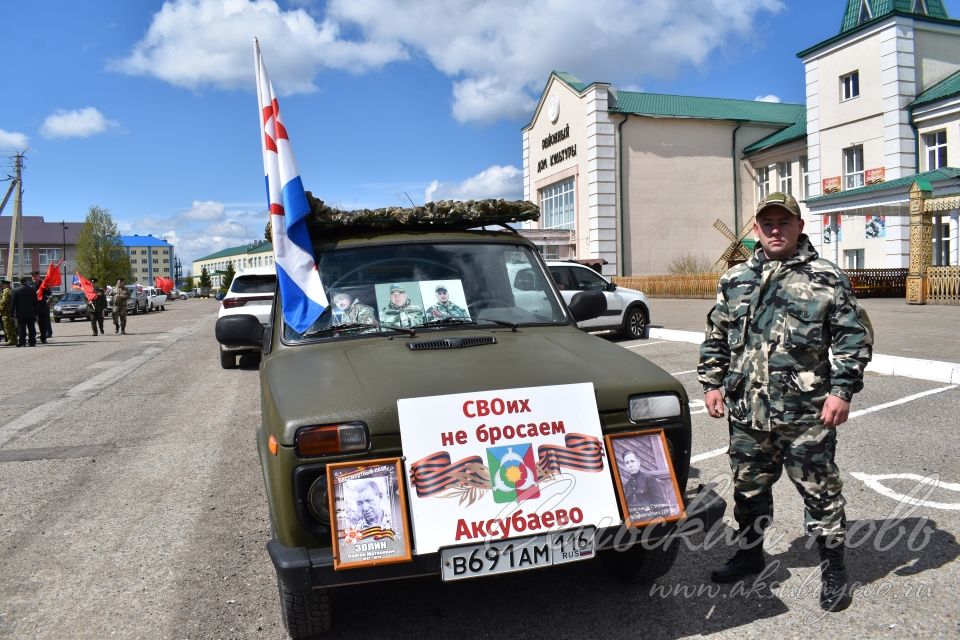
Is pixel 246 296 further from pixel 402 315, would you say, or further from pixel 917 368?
pixel 917 368

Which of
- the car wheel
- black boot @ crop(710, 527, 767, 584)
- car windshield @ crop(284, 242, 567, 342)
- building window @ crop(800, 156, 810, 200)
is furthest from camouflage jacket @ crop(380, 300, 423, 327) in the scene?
building window @ crop(800, 156, 810, 200)

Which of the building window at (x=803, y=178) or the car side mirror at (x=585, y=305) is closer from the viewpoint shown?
the car side mirror at (x=585, y=305)

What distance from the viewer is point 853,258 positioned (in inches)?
1142

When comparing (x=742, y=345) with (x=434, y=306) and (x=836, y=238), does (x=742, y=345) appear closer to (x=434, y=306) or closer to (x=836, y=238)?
(x=434, y=306)

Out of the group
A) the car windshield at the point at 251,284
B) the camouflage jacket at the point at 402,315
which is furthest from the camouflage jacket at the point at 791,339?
the car windshield at the point at 251,284

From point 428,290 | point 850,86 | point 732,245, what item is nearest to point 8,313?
point 428,290

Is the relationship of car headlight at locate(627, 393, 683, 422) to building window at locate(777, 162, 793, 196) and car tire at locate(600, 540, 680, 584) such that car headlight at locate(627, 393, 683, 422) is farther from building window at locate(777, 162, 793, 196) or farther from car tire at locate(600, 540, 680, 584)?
building window at locate(777, 162, 793, 196)

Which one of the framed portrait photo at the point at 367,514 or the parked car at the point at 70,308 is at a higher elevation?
the parked car at the point at 70,308

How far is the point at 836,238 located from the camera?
95.0ft

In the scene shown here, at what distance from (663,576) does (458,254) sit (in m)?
2.06

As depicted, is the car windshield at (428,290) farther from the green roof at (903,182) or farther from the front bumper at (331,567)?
the green roof at (903,182)

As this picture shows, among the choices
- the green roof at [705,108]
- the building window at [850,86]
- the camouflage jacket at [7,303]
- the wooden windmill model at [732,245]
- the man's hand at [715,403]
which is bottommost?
the man's hand at [715,403]

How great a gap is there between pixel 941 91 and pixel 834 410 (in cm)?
2781

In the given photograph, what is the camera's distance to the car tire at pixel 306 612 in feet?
9.90
